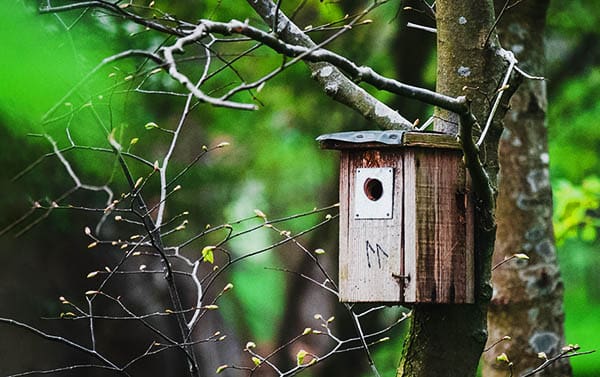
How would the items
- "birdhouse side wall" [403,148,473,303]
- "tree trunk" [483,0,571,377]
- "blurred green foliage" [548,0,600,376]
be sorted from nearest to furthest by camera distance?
1. "birdhouse side wall" [403,148,473,303]
2. "tree trunk" [483,0,571,377]
3. "blurred green foliage" [548,0,600,376]

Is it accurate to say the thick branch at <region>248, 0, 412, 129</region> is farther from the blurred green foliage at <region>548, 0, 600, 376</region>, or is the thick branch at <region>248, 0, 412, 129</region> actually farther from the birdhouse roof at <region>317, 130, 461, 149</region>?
the blurred green foliage at <region>548, 0, 600, 376</region>

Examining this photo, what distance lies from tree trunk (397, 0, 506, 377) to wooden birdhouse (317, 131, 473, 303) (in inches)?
2.3

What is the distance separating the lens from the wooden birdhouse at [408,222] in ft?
9.50

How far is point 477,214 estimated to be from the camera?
296 cm

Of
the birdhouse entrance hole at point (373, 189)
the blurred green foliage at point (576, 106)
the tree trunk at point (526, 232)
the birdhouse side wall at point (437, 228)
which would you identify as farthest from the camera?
the blurred green foliage at point (576, 106)

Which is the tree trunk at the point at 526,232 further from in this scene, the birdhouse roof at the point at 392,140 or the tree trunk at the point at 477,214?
the birdhouse roof at the point at 392,140

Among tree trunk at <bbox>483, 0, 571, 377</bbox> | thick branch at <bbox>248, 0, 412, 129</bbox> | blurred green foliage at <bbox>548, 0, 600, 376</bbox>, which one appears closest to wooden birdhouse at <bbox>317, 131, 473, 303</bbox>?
thick branch at <bbox>248, 0, 412, 129</bbox>

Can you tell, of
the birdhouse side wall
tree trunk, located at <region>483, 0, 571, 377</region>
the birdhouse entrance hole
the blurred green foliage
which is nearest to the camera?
the birdhouse side wall

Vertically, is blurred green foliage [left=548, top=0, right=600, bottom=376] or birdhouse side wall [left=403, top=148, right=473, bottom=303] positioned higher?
blurred green foliage [left=548, top=0, right=600, bottom=376]

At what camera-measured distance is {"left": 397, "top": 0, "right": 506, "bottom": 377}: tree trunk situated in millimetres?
2885

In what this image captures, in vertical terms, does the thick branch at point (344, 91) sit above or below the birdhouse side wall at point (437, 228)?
above

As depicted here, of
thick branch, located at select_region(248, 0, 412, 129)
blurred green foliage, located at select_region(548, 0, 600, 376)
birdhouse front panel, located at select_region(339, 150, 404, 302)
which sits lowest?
birdhouse front panel, located at select_region(339, 150, 404, 302)

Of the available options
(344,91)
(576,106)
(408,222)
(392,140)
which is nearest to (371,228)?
(408,222)

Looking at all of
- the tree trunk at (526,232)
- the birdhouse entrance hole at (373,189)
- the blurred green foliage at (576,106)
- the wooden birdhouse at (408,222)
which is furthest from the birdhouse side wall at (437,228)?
the blurred green foliage at (576,106)
